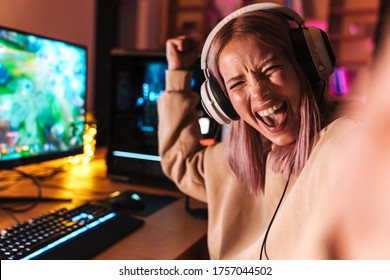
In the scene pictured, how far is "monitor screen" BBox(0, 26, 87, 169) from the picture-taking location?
821 millimetres

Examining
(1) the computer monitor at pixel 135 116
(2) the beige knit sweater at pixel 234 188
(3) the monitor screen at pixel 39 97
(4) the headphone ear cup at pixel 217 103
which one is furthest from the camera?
(1) the computer monitor at pixel 135 116

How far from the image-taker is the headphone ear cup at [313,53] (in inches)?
22.2

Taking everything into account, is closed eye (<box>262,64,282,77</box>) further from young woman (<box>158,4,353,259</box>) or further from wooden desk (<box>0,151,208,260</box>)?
wooden desk (<box>0,151,208,260</box>)

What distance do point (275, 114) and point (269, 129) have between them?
0.10 feet

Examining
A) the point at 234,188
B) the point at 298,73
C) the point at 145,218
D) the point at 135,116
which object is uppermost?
the point at 298,73

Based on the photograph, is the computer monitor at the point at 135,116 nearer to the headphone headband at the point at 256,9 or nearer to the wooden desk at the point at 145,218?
the wooden desk at the point at 145,218

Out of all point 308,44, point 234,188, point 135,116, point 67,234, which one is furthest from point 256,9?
point 135,116

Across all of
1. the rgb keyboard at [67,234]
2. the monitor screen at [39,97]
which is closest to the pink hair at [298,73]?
the rgb keyboard at [67,234]

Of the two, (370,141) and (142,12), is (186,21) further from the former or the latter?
(370,141)

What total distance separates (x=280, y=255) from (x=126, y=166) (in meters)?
0.71

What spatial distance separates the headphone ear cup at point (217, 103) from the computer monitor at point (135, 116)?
428mm

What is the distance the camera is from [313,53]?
1.84ft

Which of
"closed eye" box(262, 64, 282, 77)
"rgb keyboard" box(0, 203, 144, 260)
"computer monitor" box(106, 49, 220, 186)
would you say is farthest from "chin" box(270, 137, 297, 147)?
"computer monitor" box(106, 49, 220, 186)

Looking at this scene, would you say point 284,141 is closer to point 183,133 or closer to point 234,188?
point 234,188
